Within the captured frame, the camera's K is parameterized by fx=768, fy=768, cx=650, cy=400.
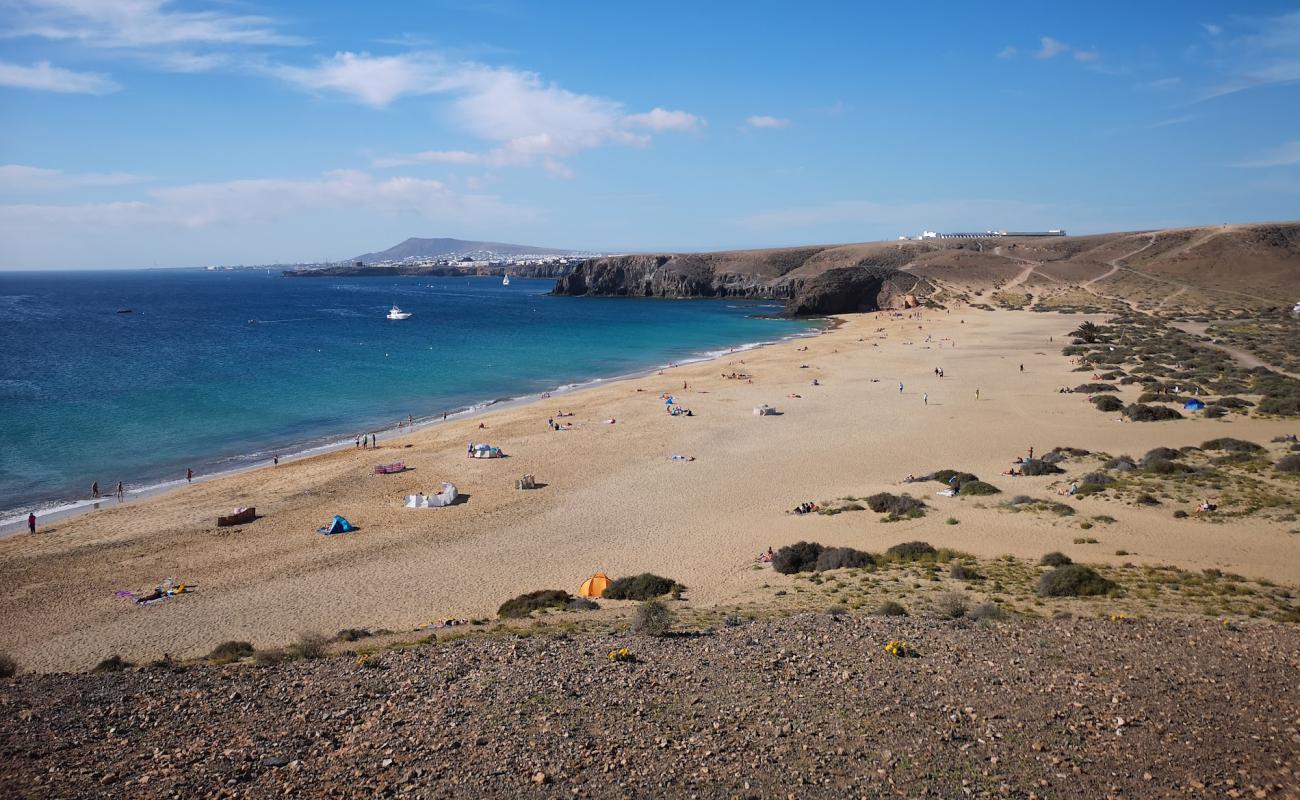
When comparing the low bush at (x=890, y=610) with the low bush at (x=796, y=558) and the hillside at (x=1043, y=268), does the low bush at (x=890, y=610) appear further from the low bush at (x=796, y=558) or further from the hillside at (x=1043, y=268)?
the hillside at (x=1043, y=268)

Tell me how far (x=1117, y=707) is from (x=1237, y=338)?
211 feet

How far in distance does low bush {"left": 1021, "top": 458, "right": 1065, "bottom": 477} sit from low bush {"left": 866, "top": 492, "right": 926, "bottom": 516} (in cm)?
558

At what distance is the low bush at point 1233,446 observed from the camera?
92.1 ft

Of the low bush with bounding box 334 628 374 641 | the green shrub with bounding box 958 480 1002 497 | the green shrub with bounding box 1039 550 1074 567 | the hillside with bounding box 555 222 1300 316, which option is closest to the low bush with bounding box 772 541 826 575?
the green shrub with bounding box 1039 550 1074 567

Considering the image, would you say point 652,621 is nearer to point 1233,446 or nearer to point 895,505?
point 895,505

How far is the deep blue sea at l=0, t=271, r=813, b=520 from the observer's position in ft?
114

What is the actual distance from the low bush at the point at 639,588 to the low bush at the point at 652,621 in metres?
2.90

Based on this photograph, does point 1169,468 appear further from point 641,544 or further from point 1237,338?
point 1237,338

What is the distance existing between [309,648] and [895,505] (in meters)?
17.4

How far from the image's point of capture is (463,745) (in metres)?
9.95

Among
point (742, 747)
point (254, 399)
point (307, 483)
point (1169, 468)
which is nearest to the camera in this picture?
point (742, 747)

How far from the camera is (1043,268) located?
4547 inches

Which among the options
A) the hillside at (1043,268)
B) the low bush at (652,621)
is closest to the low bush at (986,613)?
the low bush at (652,621)

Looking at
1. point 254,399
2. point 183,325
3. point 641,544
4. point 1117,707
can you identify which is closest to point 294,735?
point 1117,707
